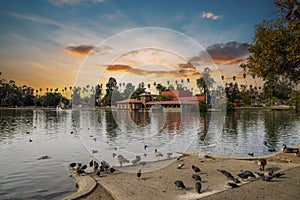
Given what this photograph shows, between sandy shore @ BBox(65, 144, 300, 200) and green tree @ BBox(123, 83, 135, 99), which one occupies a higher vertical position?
green tree @ BBox(123, 83, 135, 99)

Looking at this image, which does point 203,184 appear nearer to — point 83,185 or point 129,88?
point 83,185

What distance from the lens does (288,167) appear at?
13.0 metres

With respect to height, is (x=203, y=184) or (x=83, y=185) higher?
(x=203, y=184)

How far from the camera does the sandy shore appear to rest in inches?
368

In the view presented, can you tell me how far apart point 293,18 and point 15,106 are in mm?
151280

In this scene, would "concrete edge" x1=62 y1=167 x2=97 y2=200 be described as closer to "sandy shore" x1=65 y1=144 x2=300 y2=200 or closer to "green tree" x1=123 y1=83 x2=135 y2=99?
"sandy shore" x1=65 y1=144 x2=300 y2=200

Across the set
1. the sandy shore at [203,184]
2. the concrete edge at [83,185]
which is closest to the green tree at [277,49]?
the sandy shore at [203,184]

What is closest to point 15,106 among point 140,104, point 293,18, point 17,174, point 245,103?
point 140,104

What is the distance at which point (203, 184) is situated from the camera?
11102 millimetres

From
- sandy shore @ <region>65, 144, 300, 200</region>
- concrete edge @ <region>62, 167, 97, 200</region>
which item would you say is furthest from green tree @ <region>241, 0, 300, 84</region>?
concrete edge @ <region>62, 167, 97, 200</region>

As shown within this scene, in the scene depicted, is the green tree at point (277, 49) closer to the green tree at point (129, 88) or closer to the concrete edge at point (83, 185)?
the green tree at point (129, 88)

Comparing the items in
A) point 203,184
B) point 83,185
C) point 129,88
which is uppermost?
point 129,88

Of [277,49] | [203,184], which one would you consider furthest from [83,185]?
[277,49]

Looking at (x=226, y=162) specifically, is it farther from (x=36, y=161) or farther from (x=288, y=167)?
(x=36, y=161)
